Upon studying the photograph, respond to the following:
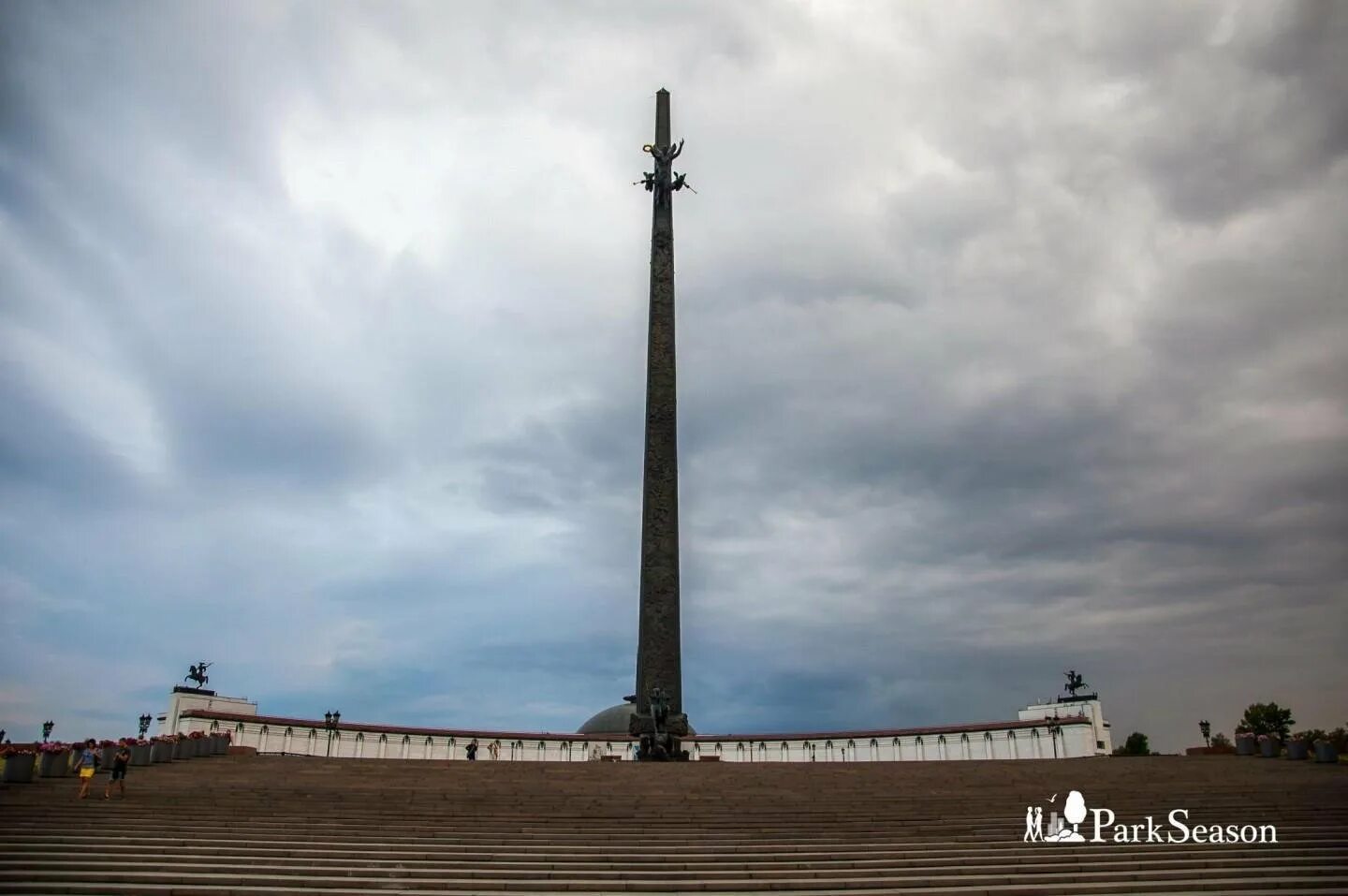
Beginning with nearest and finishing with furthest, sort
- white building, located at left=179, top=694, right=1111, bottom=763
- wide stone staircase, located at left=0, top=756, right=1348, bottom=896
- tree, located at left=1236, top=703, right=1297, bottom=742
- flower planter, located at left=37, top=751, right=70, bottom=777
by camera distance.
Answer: wide stone staircase, located at left=0, top=756, right=1348, bottom=896 → flower planter, located at left=37, top=751, right=70, bottom=777 → white building, located at left=179, top=694, right=1111, bottom=763 → tree, located at left=1236, top=703, right=1297, bottom=742

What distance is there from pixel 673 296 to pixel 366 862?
90.6 ft

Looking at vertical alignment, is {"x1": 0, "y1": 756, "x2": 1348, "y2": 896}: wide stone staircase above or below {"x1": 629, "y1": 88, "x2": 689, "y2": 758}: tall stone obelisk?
below

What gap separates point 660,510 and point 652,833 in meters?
20.3

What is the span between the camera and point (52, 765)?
17.8 m

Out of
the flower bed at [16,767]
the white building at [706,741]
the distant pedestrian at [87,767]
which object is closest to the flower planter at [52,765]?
the flower bed at [16,767]

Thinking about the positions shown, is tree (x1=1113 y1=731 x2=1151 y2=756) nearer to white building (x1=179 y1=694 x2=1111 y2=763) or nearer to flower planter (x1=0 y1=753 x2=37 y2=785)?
white building (x1=179 y1=694 x2=1111 y2=763)

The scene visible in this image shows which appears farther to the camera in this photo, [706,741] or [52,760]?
[706,741]

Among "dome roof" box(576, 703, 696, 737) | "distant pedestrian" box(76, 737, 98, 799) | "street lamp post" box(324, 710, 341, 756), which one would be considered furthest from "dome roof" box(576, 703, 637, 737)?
"distant pedestrian" box(76, 737, 98, 799)

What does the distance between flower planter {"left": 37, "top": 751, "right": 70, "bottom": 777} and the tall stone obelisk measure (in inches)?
539

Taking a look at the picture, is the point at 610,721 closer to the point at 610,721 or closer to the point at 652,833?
the point at 610,721

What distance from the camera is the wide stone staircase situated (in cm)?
1017

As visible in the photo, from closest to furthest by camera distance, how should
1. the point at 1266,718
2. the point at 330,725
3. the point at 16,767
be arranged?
the point at 16,767 → the point at 330,725 → the point at 1266,718

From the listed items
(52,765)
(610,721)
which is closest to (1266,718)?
(610,721)

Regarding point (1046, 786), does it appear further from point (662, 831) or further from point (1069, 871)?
point (662, 831)
